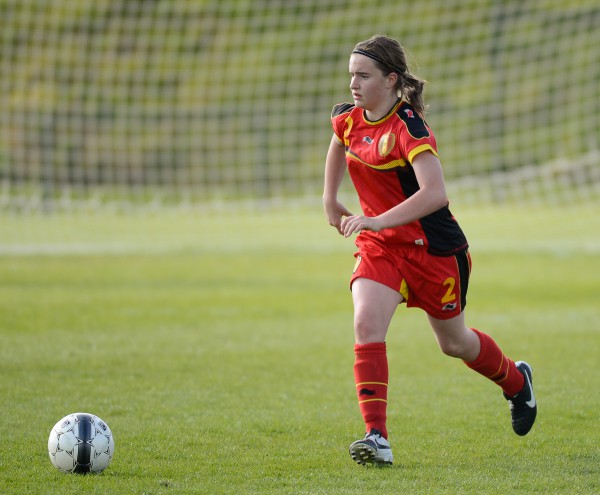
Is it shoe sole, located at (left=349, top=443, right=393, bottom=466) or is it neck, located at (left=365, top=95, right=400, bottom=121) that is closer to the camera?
shoe sole, located at (left=349, top=443, right=393, bottom=466)

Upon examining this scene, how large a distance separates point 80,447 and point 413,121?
2.23 metres

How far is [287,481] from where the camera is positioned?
4945mm

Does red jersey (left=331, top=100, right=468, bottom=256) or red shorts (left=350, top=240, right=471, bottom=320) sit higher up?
red jersey (left=331, top=100, right=468, bottom=256)

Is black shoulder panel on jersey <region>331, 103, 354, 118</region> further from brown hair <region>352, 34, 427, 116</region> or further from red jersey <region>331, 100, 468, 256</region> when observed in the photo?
brown hair <region>352, 34, 427, 116</region>

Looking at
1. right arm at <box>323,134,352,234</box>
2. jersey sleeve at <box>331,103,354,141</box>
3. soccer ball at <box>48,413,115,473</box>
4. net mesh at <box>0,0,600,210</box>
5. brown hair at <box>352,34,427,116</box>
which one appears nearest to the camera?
soccer ball at <box>48,413,115,473</box>

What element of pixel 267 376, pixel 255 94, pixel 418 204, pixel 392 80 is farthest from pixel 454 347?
pixel 255 94

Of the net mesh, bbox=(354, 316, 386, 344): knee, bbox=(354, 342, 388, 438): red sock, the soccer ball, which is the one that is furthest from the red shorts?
the net mesh

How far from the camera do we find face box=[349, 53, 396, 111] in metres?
5.57

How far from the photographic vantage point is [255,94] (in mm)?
26406

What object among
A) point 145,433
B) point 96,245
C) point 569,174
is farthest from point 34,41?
point 145,433

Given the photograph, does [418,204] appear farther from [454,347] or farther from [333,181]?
[454,347]

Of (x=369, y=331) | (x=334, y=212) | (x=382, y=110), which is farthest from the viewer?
(x=334, y=212)

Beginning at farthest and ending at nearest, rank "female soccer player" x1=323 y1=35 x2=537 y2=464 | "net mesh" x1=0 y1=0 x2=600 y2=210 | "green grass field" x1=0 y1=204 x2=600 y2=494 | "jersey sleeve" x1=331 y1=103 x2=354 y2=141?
1. "net mesh" x1=0 y1=0 x2=600 y2=210
2. "jersey sleeve" x1=331 y1=103 x2=354 y2=141
3. "female soccer player" x1=323 y1=35 x2=537 y2=464
4. "green grass field" x1=0 y1=204 x2=600 y2=494

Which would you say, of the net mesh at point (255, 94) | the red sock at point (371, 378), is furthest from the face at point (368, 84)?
the net mesh at point (255, 94)
